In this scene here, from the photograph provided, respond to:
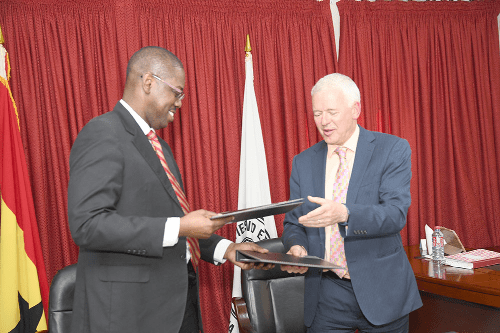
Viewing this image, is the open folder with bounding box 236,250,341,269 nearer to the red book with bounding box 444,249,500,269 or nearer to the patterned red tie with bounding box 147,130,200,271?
the patterned red tie with bounding box 147,130,200,271

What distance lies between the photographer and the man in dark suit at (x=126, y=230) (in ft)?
4.75

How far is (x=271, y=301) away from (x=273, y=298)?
0.07 feet

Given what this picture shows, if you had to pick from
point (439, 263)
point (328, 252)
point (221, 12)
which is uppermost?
point (221, 12)

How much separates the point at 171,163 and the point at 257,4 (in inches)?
94.8

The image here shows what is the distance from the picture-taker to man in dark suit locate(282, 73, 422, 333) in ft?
5.82

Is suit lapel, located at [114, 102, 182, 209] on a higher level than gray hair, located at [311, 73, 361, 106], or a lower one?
lower

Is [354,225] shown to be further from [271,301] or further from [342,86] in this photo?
[271,301]

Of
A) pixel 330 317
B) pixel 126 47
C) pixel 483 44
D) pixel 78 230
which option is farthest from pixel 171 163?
pixel 483 44

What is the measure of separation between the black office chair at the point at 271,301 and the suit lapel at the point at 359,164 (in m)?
0.83

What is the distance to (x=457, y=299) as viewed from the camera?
2.52 meters

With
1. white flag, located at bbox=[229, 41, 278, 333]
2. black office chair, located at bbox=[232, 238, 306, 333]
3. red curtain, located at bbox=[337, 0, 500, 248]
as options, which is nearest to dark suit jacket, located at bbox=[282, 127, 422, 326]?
black office chair, located at bbox=[232, 238, 306, 333]

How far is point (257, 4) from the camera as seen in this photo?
3.76 metres

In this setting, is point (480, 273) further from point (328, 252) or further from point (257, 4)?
point (257, 4)

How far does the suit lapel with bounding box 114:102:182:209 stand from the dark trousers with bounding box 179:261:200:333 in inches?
15.8
